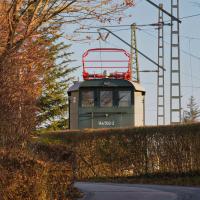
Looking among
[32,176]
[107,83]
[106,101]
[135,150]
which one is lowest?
[32,176]

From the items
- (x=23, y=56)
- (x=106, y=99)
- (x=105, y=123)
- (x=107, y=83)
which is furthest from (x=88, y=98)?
(x=23, y=56)

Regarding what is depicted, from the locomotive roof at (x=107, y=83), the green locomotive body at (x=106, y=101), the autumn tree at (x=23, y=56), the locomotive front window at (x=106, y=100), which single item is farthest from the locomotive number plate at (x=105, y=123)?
the autumn tree at (x=23, y=56)

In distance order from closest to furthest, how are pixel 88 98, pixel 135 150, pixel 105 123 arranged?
pixel 135 150, pixel 88 98, pixel 105 123

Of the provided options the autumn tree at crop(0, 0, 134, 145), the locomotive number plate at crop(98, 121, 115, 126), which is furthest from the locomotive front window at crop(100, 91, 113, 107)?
the autumn tree at crop(0, 0, 134, 145)

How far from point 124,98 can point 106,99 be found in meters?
0.77

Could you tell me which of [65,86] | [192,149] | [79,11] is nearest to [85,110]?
[192,149]

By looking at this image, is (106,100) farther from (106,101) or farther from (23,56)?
(23,56)

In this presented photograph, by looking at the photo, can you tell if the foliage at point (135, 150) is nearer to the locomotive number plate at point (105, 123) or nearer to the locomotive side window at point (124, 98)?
the locomotive number plate at point (105, 123)

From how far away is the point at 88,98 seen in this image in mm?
27219

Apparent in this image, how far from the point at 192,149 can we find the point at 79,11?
12934 millimetres

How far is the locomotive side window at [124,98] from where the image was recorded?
88.2ft

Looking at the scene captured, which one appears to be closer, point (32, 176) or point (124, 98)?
point (32, 176)

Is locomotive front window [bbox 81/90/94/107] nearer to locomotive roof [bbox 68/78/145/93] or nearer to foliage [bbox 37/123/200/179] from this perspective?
locomotive roof [bbox 68/78/145/93]

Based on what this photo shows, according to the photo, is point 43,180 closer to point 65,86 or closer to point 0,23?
point 0,23
